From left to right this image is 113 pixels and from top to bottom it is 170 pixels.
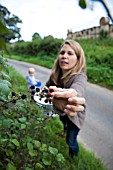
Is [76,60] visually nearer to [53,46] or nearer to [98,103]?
[98,103]

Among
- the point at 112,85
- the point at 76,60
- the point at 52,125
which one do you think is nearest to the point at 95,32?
the point at 112,85

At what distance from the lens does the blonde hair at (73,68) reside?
188cm

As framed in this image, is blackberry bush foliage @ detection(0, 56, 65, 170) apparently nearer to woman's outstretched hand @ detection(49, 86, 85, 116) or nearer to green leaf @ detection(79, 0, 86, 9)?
woman's outstretched hand @ detection(49, 86, 85, 116)

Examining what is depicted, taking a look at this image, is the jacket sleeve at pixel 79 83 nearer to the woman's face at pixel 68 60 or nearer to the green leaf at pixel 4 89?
the woman's face at pixel 68 60

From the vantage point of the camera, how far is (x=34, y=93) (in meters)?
1.00

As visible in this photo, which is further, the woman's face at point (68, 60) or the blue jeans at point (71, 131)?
the blue jeans at point (71, 131)

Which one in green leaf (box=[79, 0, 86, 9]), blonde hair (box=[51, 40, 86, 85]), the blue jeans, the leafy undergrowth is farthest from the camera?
the blue jeans

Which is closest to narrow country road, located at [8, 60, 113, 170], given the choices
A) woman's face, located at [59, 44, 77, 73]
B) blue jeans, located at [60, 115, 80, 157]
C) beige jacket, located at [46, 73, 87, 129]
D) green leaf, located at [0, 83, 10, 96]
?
blue jeans, located at [60, 115, 80, 157]

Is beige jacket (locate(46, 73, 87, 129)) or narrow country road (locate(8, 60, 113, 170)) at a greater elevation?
beige jacket (locate(46, 73, 87, 129))

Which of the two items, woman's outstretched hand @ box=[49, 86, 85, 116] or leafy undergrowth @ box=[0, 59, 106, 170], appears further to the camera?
leafy undergrowth @ box=[0, 59, 106, 170]

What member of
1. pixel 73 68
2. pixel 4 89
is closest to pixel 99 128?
pixel 73 68

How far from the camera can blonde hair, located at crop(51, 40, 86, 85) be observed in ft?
6.17

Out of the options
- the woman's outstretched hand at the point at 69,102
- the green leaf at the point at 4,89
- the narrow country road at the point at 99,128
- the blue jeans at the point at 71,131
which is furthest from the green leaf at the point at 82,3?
the narrow country road at the point at 99,128

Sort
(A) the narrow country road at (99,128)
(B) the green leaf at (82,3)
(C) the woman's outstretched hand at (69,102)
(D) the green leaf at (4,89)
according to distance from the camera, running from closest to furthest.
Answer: (B) the green leaf at (82,3), (C) the woman's outstretched hand at (69,102), (D) the green leaf at (4,89), (A) the narrow country road at (99,128)
